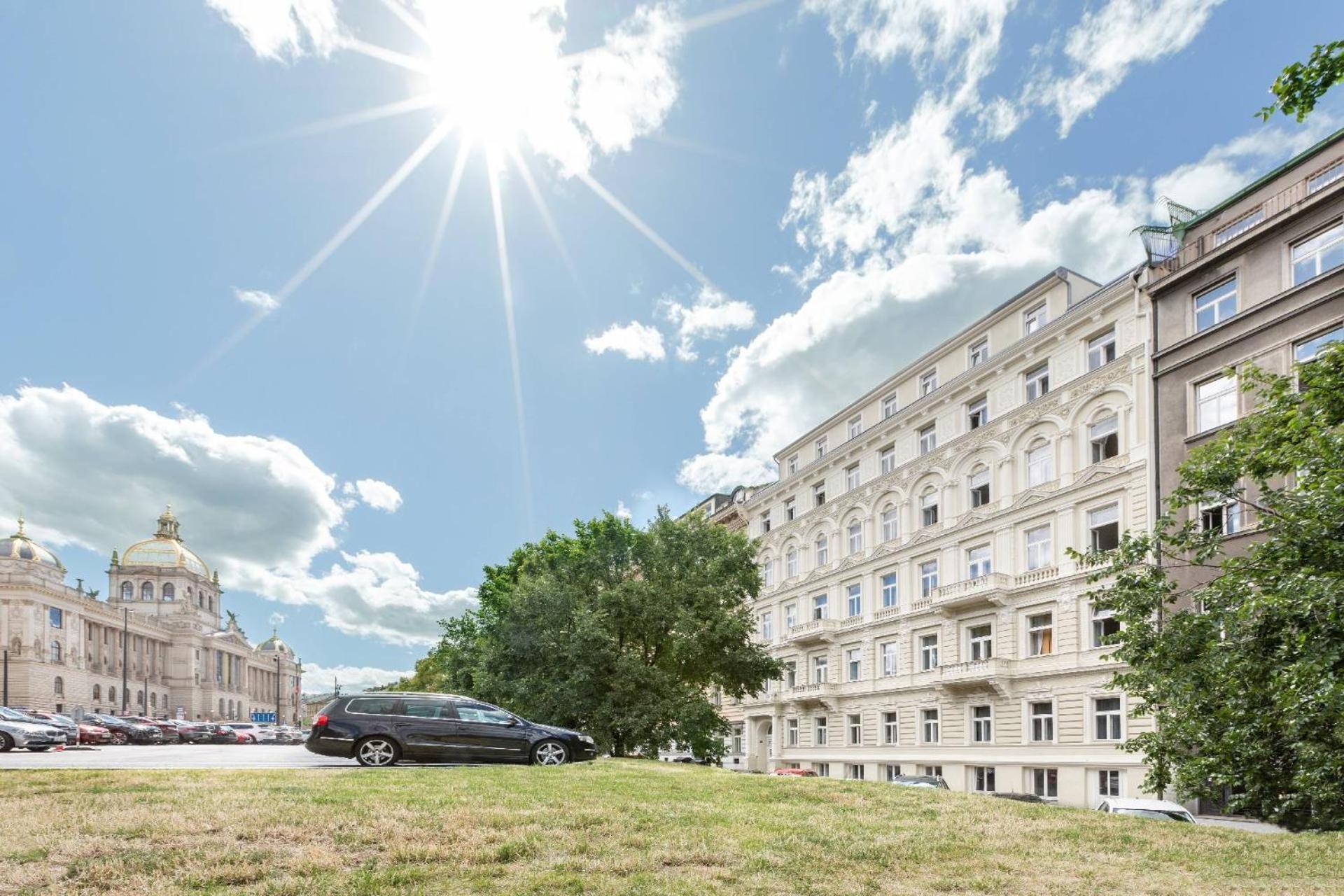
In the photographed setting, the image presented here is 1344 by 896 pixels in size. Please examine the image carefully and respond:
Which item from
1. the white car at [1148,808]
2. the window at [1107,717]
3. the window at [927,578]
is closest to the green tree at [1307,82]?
the white car at [1148,808]

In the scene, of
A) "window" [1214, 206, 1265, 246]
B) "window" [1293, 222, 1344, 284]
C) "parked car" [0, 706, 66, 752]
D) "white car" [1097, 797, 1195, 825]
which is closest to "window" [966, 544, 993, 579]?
"window" [1214, 206, 1265, 246]

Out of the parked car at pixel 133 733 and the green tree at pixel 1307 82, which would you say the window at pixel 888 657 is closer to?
the green tree at pixel 1307 82

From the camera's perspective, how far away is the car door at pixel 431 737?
19.1 m

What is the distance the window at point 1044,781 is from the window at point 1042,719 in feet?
3.77

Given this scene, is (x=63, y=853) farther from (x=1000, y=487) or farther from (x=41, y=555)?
(x=41, y=555)

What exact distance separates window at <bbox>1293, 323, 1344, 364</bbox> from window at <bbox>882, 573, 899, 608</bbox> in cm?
2068

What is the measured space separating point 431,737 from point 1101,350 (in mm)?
27257

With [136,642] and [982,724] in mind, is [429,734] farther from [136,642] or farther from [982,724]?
[136,642]

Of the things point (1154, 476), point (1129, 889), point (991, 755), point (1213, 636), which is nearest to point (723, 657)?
point (991, 755)

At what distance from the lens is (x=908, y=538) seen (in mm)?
43000

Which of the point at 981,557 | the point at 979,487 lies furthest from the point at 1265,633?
the point at 979,487

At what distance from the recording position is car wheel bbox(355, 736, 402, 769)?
19000mm

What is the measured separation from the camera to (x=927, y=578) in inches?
1655

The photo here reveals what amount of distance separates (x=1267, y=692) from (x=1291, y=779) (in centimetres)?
171
